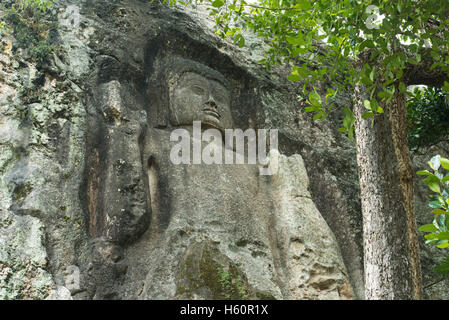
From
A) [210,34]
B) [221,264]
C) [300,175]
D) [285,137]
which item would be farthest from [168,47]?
[221,264]

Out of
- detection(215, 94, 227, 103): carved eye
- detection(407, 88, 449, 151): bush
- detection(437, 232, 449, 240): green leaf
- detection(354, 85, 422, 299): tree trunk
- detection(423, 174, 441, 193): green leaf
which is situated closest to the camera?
detection(437, 232, 449, 240): green leaf

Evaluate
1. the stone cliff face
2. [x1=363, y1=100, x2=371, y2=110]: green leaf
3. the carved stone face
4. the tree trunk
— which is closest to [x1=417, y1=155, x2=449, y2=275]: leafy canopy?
the tree trunk

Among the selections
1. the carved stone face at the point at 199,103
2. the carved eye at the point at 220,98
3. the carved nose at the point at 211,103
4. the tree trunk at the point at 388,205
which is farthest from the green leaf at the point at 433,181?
the carved eye at the point at 220,98

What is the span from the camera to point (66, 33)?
723cm

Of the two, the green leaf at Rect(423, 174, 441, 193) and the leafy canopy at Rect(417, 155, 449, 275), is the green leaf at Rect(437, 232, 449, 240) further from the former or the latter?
the green leaf at Rect(423, 174, 441, 193)

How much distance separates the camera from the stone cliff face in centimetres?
557

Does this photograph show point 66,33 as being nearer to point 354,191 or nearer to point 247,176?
point 247,176

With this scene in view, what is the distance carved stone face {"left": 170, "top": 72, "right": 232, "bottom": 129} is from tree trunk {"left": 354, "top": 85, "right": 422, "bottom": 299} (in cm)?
228

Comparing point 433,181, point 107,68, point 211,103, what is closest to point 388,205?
point 433,181

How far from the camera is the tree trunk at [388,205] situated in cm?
455

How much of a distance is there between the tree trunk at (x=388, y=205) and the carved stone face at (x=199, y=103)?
2277 mm

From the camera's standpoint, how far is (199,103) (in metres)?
7.38

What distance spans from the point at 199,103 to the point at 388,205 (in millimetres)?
3194

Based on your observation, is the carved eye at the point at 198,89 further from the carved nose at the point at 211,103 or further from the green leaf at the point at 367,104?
the green leaf at the point at 367,104
